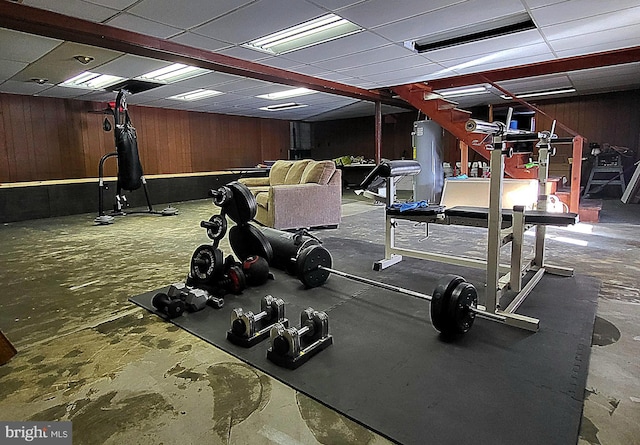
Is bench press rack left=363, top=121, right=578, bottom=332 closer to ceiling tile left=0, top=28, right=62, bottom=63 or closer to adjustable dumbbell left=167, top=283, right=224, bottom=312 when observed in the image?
adjustable dumbbell left=167, top=283, right=224, bottom=312

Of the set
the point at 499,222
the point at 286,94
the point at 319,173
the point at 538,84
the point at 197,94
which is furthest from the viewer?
the point at 286,94

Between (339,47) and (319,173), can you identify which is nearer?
(339,47)

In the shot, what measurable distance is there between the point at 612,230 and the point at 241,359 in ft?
17.0

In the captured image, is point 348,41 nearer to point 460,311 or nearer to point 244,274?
point 244,274

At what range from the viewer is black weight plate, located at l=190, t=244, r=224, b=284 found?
2908mm

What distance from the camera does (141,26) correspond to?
3736 mm

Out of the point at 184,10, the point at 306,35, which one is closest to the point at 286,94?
the point at 306,35

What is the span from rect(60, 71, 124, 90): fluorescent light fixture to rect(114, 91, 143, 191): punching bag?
39 cm

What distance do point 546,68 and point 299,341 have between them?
19.8 ft

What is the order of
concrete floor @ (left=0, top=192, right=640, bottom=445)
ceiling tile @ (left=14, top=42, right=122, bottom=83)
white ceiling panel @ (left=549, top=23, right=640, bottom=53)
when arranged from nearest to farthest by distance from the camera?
1. concrete floor @ (left=0, top=192, right=640, bottom=445)
2. white ceiling panel @ (left=549, top=23, right=640, bottom=53)
3. ceiling tile @ (left=14, top=42, right=122, bottom=83)

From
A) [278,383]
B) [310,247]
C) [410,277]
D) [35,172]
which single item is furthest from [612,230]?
[35,172]

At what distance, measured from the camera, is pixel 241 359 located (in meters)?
1.98

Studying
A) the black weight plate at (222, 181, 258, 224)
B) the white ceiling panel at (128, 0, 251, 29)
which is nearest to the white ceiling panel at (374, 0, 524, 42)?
the white ceiling panel at (128, 0, 251, 29)

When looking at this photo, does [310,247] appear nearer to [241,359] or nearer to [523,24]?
[241,359]
